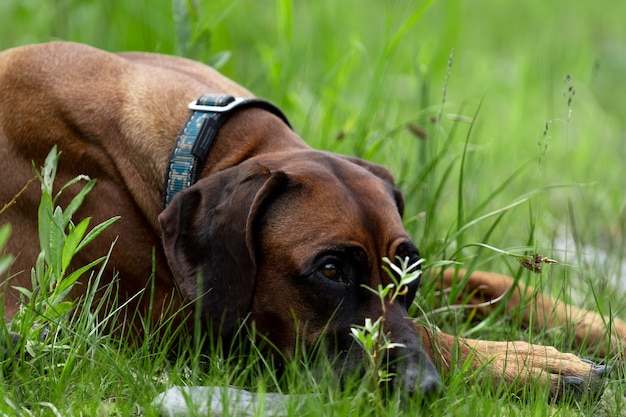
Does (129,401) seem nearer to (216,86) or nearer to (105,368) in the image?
(105,368)

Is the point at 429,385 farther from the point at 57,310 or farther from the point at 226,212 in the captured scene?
the point at 57,310

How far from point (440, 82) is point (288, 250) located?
15.1 ft

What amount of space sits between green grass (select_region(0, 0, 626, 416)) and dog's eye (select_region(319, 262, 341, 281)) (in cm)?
30

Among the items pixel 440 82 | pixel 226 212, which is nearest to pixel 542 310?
pixel 226 212

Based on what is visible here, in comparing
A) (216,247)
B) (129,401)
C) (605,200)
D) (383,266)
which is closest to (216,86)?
(216,247)

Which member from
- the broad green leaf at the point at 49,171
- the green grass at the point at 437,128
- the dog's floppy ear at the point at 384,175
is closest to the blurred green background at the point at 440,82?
the green grass at the point at 437,128

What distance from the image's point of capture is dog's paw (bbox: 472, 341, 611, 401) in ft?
9.72

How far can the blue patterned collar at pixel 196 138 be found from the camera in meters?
3.18

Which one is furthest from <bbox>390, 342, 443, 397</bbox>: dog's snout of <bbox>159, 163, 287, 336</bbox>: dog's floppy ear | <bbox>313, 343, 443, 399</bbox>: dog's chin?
<bbox>159, 163, 287, 336</bbox>: dog's floppy ear

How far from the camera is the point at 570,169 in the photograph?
6.50 m

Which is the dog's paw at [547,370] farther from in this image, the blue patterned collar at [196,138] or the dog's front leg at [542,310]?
the blue patterned collar at [196,138]

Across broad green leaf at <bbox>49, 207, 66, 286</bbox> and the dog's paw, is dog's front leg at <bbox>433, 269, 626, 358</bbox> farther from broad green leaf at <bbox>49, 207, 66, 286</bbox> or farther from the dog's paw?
broad green leaf at <bbox>49, 207, 66, 286</bbox>

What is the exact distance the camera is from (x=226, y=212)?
2.93 meters

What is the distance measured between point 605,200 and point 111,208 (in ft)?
11.8
